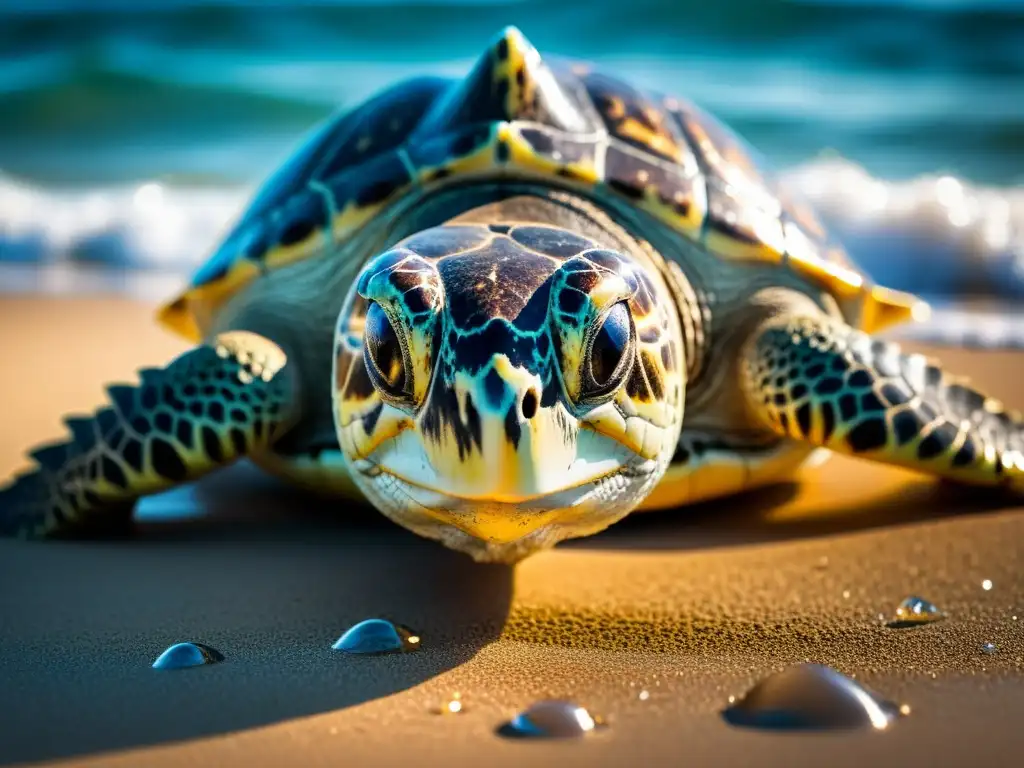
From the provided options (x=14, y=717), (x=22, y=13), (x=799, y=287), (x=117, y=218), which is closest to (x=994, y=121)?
(x=117, y=218)

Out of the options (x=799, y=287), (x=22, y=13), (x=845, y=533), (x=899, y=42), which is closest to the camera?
(x=845, y=533)

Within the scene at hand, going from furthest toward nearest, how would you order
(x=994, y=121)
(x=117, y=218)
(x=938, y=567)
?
(x=994, y=121) → (x=117, y=218) → (x=938, y=567)

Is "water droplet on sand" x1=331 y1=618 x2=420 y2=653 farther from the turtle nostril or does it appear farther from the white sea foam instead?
the white sea foam

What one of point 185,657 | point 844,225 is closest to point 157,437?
point 185,657

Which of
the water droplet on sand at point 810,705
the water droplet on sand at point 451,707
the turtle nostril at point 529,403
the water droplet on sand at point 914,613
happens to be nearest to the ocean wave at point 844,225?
the water droplet on sand at point 914,613

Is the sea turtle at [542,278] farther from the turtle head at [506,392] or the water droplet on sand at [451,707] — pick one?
the water droplet on sand at [451,707]

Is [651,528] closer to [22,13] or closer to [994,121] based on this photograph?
[994,121]
